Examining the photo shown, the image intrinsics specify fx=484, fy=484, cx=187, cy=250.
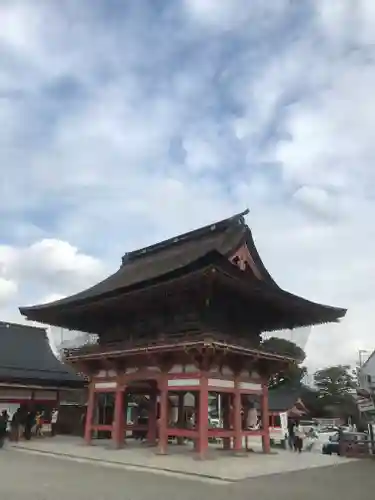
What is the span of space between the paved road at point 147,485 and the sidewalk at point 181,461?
825 millimetres

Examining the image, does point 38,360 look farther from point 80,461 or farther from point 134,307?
point 80,461

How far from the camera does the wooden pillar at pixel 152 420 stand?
2223 centimetres

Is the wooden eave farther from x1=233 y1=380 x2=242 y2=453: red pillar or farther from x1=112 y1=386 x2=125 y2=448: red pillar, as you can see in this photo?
x1=112 y1=386 x2=125 y2=448: red pillar

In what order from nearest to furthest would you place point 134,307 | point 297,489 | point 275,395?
point 297,489 < point 134,307 < point 275,395

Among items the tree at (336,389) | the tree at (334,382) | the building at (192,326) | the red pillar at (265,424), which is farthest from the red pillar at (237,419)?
the tree at (334,382)

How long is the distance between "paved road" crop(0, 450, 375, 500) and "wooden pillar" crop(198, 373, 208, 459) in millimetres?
3469

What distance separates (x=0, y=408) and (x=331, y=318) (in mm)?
17796

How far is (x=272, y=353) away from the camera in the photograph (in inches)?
770

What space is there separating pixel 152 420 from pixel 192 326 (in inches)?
268

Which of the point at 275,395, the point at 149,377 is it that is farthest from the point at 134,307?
the point at 275,395

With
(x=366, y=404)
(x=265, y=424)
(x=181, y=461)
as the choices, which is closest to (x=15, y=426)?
(x=181, y=461)

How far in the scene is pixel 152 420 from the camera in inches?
885

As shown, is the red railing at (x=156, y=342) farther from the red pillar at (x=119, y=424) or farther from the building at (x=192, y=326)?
the red pillar at (x=119, y=424)

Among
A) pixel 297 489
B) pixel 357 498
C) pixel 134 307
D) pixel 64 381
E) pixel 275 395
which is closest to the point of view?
pixel 357 498
